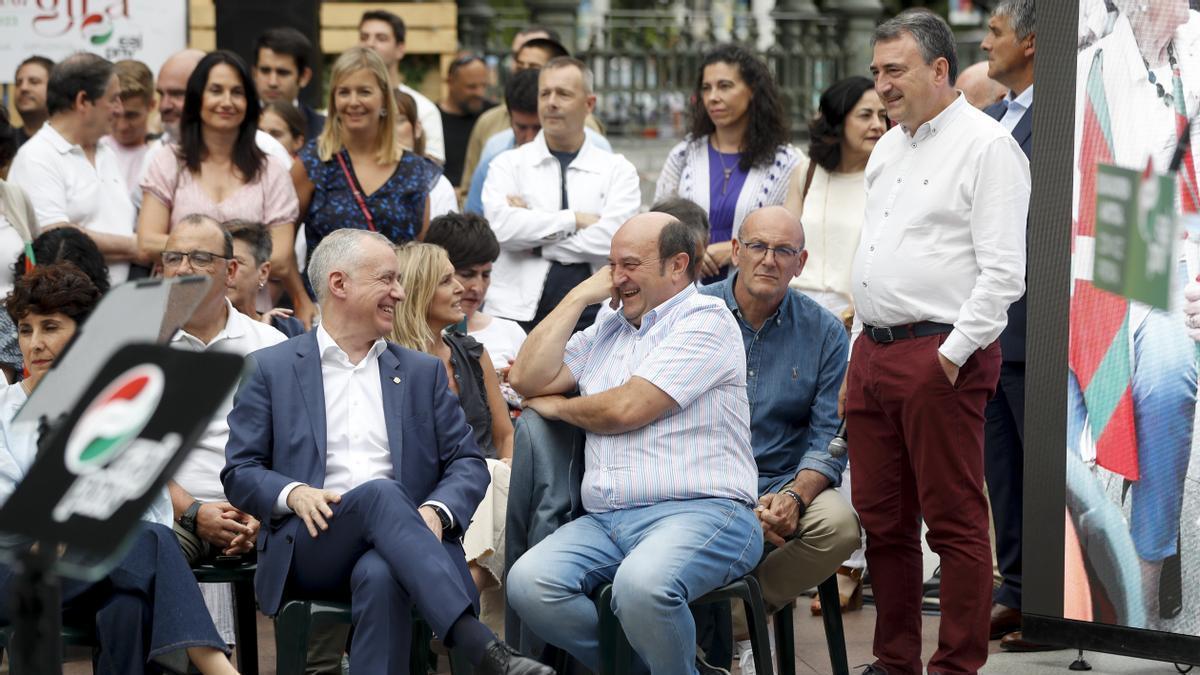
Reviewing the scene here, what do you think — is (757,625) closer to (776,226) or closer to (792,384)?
(792,384)

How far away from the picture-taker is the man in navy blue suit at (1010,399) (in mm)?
5305

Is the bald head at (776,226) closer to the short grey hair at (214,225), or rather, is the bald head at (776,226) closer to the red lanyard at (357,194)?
the short grey hair at (214,225)

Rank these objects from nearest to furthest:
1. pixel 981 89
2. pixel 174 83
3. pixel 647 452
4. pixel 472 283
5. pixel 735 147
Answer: pixel 647 452, pixel 472 283, pixel 735 147, pixel 981 89, pixel 174 83

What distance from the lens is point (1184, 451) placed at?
4.39m

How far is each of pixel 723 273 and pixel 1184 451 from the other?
2.49m

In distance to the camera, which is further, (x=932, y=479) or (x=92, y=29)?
(x=92, y=29)

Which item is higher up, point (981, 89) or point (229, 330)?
point (981, 89)

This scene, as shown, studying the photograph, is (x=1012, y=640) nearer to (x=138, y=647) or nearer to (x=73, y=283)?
(x=138, y=647)

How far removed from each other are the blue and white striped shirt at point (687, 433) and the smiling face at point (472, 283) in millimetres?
1248

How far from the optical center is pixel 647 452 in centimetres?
466

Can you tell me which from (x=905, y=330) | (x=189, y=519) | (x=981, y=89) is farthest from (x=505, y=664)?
(x=981, y=89)

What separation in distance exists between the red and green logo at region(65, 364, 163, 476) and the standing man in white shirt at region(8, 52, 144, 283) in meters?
4.24

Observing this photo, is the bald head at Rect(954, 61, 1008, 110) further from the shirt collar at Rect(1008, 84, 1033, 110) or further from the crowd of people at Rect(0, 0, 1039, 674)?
the shirt collar at Rect(1008, 84, 1033, 110)

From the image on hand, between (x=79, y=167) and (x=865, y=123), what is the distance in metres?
3.14
